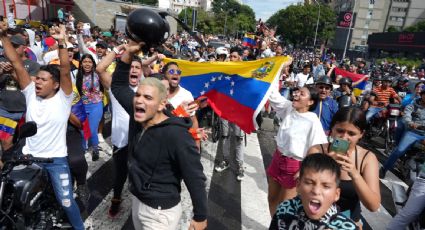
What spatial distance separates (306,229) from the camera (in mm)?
1896

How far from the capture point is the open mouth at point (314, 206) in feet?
6.17

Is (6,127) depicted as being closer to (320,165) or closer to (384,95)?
(320,165)

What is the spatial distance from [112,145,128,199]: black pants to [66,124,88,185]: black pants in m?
0.40

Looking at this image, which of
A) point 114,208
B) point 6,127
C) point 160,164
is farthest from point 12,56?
point 114,208

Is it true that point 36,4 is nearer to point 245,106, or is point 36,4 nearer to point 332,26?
point 245,106

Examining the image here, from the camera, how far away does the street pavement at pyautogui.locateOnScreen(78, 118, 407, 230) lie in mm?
4414

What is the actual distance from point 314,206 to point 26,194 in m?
2.52

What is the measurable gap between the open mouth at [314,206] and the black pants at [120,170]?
9.97ft

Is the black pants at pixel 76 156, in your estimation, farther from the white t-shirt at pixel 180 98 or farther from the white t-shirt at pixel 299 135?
the white t-shirt at pixel 299 135

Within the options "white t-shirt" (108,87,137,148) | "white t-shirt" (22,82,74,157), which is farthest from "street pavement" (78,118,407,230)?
"white t-shirt" (22,82,74,157)

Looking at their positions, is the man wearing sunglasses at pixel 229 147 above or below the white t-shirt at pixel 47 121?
below

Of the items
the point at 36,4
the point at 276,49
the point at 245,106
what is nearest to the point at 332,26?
the point at 36,4

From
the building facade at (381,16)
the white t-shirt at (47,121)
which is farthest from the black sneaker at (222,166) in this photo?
the building facade at (381,16)

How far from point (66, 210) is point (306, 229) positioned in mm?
2607
